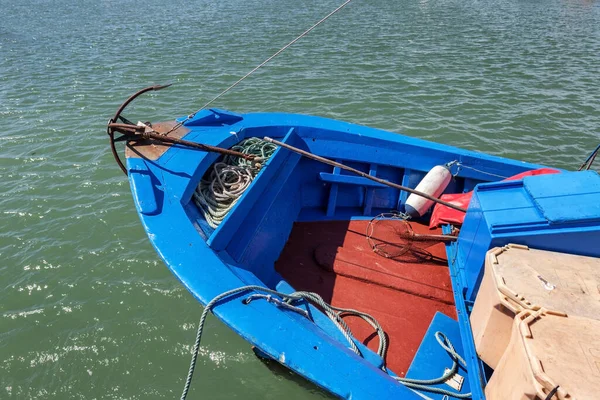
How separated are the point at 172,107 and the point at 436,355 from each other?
8.38 m

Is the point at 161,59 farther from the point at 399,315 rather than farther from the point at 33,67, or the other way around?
the point at 399,315

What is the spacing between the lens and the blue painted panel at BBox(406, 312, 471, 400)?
3.04m

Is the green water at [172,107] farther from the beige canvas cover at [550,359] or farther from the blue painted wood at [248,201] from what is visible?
the beige canvas cover at [550,359]

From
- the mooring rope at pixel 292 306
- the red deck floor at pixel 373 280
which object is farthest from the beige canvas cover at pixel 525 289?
the red deck floor at pixel 373 280

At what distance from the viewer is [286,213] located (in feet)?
15.0

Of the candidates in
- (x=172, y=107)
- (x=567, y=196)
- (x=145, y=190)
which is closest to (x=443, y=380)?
(x=567, y=196)

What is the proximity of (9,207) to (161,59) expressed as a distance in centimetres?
836

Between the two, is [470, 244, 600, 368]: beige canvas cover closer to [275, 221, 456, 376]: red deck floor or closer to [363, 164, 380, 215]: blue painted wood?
[275, 221, 456, 376]: red deck floor

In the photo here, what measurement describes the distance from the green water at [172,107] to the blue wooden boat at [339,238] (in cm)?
102

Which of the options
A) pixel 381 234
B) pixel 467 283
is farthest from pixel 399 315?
pixel 381 234

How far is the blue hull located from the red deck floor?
25cm

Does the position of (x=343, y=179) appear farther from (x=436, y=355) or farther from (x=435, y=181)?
(x=436, y=355)

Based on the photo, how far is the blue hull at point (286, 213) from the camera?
2.52 metres

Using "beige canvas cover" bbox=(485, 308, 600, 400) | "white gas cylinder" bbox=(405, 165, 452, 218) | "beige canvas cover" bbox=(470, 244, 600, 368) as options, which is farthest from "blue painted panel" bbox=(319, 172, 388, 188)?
"beige canvas cover" bbox=(485, 308, 600, 400)
